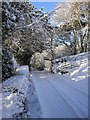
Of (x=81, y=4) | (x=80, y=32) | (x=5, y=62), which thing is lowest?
(x=5, y=62)

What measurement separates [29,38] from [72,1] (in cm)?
914

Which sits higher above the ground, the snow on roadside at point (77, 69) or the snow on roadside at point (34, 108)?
the snow on roadside at point (77, 69)

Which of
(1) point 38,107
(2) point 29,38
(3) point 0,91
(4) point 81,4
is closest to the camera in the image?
(1) point 38,107

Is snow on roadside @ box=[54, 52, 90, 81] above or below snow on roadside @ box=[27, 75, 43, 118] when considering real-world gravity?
above

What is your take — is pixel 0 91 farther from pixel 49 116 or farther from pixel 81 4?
pixel 81 4

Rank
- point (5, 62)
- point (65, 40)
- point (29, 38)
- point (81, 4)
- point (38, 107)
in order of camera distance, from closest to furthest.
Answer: point (38, 107)
point (5, 62)
point (29, 38)
point (81, 4)
point (65, 40)

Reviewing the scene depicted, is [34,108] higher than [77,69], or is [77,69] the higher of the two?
[77,69]

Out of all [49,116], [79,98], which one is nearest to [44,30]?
[79,98]

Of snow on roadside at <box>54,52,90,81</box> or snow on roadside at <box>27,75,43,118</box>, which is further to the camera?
snow on roadside at <box>54,52,90,81</box>

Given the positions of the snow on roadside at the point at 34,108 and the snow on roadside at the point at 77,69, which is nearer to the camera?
the snow on roadside at the point at 34,108

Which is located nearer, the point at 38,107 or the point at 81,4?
the point at 38,107

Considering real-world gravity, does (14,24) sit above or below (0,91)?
above

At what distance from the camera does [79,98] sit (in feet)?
26.2

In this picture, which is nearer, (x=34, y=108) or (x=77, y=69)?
(x=34, y=108)
